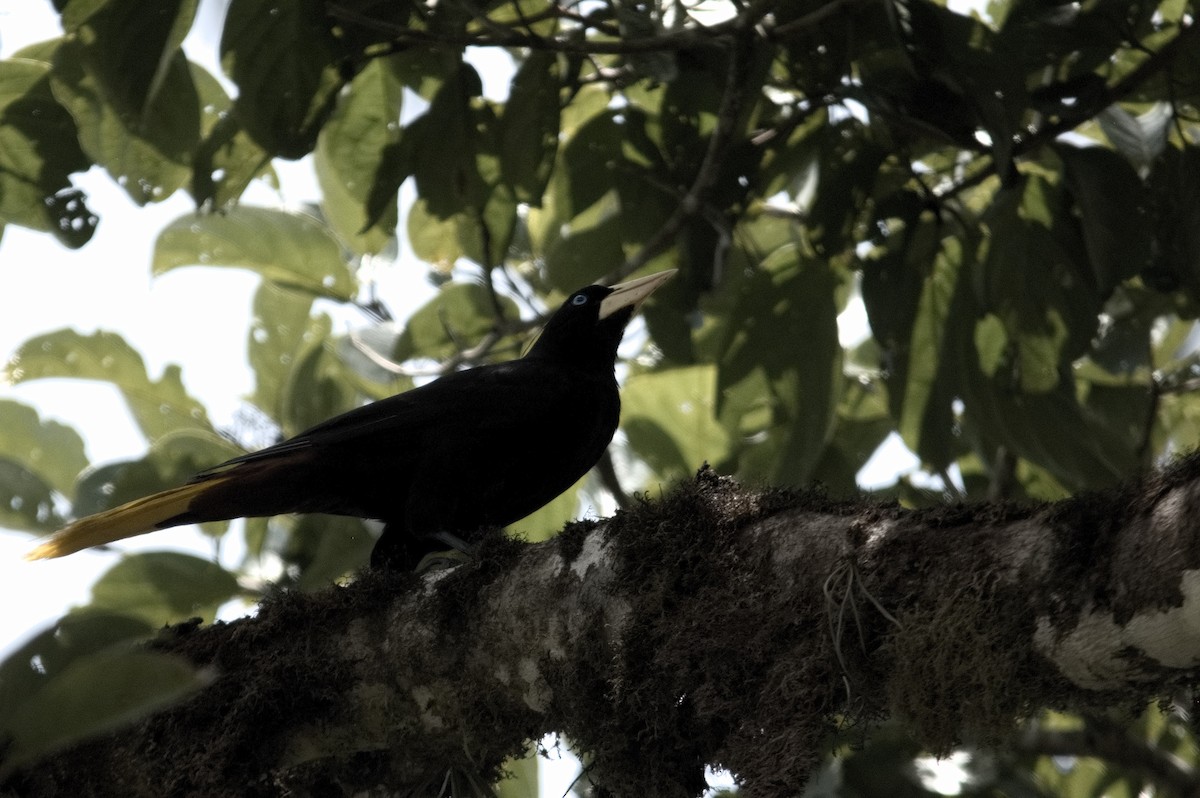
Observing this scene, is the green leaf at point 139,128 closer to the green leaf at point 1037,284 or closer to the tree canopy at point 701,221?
the tree canopy at point 701,221

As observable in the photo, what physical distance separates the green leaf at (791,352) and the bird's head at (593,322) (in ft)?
1.34

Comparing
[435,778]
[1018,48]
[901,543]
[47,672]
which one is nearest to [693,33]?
[1018,48]

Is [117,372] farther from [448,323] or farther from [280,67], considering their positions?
[280,67]

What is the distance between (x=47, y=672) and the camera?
1619 millimetres

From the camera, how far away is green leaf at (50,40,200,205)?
3.32m

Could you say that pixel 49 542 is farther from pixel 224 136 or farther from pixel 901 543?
pixel 901 543

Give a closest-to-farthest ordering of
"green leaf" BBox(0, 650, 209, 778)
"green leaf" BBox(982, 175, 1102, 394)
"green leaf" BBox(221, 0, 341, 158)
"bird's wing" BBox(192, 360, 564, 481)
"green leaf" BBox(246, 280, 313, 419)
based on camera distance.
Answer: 1. "green leaf" BBox(0, 650, 209, 778)
2. "green leaf" BBox(221, 0, 341, 158)
3. "green leaf" BBox(982, 175, 1102, 394)
4. "bird's wing" BBox(192, 360, 564, 481)
5. "green leaf" BBox(246, 280, 313, 419)

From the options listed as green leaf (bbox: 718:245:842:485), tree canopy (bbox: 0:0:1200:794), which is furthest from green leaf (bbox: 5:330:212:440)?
green leaf (bbox: 718:245:842:485)

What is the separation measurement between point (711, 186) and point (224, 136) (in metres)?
1.43

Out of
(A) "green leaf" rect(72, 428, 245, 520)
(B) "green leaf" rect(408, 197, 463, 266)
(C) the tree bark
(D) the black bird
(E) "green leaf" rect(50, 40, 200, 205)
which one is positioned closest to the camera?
(C) the tree bark

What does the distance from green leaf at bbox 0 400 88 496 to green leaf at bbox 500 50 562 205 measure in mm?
1975

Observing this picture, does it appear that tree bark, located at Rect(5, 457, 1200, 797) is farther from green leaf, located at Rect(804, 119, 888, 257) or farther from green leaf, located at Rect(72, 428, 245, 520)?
green leaf, located at Rect(804, 119, 888, 257)

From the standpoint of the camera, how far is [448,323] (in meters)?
4.59

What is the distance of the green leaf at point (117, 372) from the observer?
442cm
